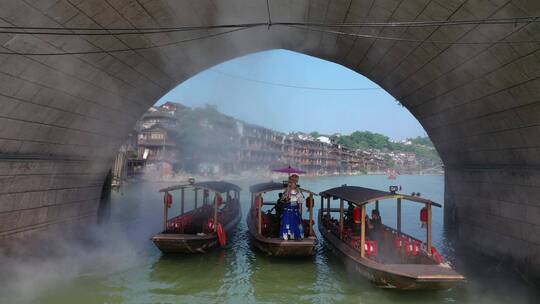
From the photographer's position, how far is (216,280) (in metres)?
10.8

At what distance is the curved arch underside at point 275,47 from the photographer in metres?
8.09

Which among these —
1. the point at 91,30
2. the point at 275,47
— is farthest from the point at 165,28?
the point at 275,47

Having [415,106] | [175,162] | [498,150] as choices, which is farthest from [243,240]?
[175,162]

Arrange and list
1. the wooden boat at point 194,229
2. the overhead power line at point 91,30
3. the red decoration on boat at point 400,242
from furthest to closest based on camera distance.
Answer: the wooden boat at point 194,229
the red decoration on boat at point 400,242
the overhead power line at point 91,30

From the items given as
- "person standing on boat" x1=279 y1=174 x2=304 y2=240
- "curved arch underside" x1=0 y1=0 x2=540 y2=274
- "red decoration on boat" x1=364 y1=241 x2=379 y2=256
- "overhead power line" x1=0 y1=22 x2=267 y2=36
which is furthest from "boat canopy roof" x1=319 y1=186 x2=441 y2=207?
"overhead power line" x1=0 y1=22 x2=267 y2=36

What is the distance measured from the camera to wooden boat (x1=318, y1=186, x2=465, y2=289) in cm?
842

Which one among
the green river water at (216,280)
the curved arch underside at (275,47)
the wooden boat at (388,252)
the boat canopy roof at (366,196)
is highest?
the curved arch underside at (275,47)

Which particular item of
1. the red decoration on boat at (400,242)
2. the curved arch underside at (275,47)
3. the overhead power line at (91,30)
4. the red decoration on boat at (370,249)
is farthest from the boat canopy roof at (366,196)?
the overhead power line at (91,30)

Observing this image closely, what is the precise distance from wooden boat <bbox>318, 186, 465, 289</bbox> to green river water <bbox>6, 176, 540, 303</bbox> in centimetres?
73

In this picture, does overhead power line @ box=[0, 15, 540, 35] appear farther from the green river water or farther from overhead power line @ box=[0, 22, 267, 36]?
the green river water

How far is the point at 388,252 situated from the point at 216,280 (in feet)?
17.9

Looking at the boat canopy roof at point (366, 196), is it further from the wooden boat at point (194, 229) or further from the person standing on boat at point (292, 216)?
the wooden boat at point (194, 229)

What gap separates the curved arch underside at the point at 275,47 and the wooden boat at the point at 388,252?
2841 mm

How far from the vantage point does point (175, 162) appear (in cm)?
5450
